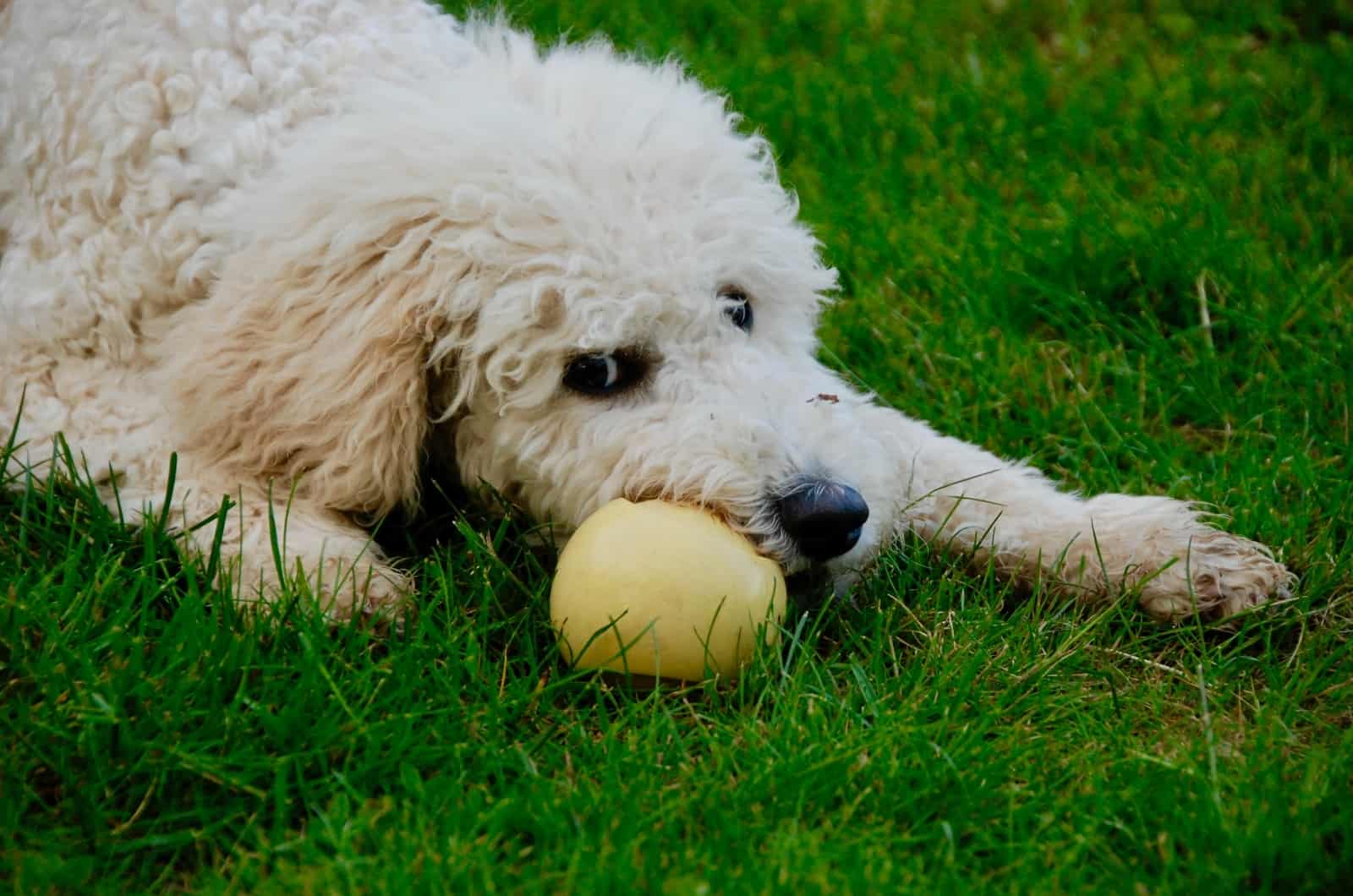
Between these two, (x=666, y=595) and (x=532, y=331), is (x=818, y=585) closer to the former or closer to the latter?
(x=666, y=595)

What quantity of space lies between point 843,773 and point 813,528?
1.69 ft

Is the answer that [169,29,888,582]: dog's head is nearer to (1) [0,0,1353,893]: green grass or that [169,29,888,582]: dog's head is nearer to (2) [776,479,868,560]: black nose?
(2) [776,479,868,560]: black nose

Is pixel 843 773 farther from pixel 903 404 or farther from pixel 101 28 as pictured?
pixel 101 28

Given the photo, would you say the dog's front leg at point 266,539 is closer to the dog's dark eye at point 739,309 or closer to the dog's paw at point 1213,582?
the dog's dark eye at point 739,309

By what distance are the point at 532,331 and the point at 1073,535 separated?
133 cm

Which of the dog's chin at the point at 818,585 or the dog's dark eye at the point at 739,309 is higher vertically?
the dog's dark eye at the point at 739,309

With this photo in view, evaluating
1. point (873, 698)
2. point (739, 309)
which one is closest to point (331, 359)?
point (739, 309)

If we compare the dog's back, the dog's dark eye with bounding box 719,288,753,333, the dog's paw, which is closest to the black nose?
the dog's dark eye with bounding box 719,288,753,333

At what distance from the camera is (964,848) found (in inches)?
94.2

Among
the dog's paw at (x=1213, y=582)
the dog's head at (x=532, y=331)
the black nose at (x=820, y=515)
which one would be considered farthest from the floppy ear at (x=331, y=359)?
the dog's paw at (x=1213, y=582)

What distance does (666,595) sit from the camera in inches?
104

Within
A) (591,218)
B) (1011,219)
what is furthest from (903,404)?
(591,218)

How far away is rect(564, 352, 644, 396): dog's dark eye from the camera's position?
301 centimetres

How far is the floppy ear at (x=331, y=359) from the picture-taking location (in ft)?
9.91
